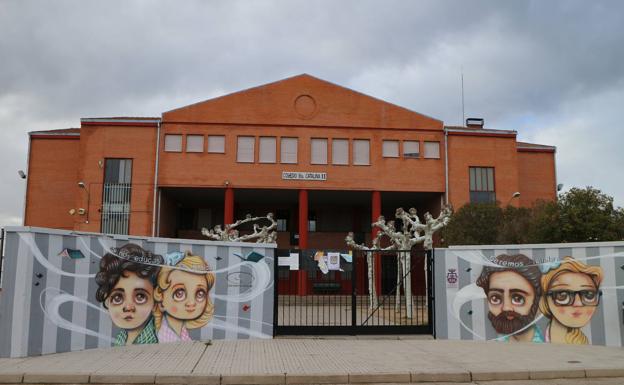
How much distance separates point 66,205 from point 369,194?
2080 cm

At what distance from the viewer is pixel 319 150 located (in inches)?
1543

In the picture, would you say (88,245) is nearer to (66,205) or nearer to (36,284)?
(36,284)

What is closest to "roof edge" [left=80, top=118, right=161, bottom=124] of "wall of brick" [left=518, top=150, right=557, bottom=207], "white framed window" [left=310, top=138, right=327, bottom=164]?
"white framed window" [left=310, top=138, right=327, bottom=164]

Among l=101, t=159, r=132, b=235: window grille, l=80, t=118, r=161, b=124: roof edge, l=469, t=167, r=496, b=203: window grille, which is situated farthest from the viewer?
l=469, t=167, r=496, b=203: window grille

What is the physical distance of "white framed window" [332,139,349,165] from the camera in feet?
128

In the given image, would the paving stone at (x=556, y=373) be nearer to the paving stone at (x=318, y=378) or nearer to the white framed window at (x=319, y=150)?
the paving stone at (x=318, y=378)

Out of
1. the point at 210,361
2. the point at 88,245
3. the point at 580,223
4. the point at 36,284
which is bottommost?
the point at 210,361

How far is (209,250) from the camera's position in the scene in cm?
1396

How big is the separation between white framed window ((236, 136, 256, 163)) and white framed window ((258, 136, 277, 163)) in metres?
0.52

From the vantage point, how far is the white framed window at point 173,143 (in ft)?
126

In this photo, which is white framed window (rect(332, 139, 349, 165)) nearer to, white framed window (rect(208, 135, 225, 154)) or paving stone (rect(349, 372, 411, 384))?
white framed window (rect(208, 135, 225, 154))

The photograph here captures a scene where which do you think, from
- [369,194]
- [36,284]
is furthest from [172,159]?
[36,284]

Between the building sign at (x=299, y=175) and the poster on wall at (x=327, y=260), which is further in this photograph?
the building sign at (x=299, y=175)

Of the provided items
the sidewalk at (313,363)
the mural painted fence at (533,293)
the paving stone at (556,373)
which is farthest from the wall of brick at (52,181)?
the paving stone at (556,373)
